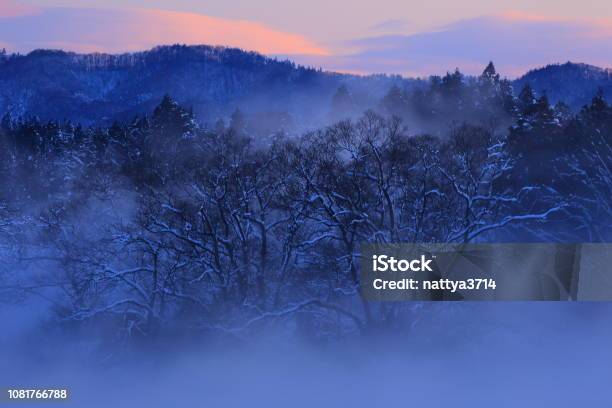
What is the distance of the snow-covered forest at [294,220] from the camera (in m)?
22.7

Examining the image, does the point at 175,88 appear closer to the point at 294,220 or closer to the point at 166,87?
the point at 166,87

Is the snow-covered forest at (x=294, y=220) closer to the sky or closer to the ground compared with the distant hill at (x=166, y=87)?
closer to the ground

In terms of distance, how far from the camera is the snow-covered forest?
22703 millimetres

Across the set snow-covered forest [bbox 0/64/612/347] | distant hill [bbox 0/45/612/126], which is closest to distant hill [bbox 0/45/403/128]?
distant hill [bbox 0/45/612/126]

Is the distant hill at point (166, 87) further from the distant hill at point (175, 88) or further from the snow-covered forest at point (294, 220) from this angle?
the snow-covered forest at point (294, 220)

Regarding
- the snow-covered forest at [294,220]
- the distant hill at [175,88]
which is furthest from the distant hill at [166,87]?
the snow-covered forest at [294,220]

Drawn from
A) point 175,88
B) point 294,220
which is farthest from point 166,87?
point 294,220

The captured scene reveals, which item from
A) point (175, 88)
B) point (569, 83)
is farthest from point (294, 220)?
point (175, 88)

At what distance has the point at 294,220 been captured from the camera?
2322cm

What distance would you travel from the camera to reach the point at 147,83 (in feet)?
275

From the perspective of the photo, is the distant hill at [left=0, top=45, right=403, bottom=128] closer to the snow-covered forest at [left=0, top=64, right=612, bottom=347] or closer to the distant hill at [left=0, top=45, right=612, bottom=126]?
the distant hill at [left=0, top=45, right=612, bottom=126]

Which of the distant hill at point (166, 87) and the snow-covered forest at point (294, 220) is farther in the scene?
the distant hill at point (166, 87)

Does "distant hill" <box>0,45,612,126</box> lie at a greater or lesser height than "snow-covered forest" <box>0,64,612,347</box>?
greater

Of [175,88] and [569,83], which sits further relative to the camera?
[175,88]
